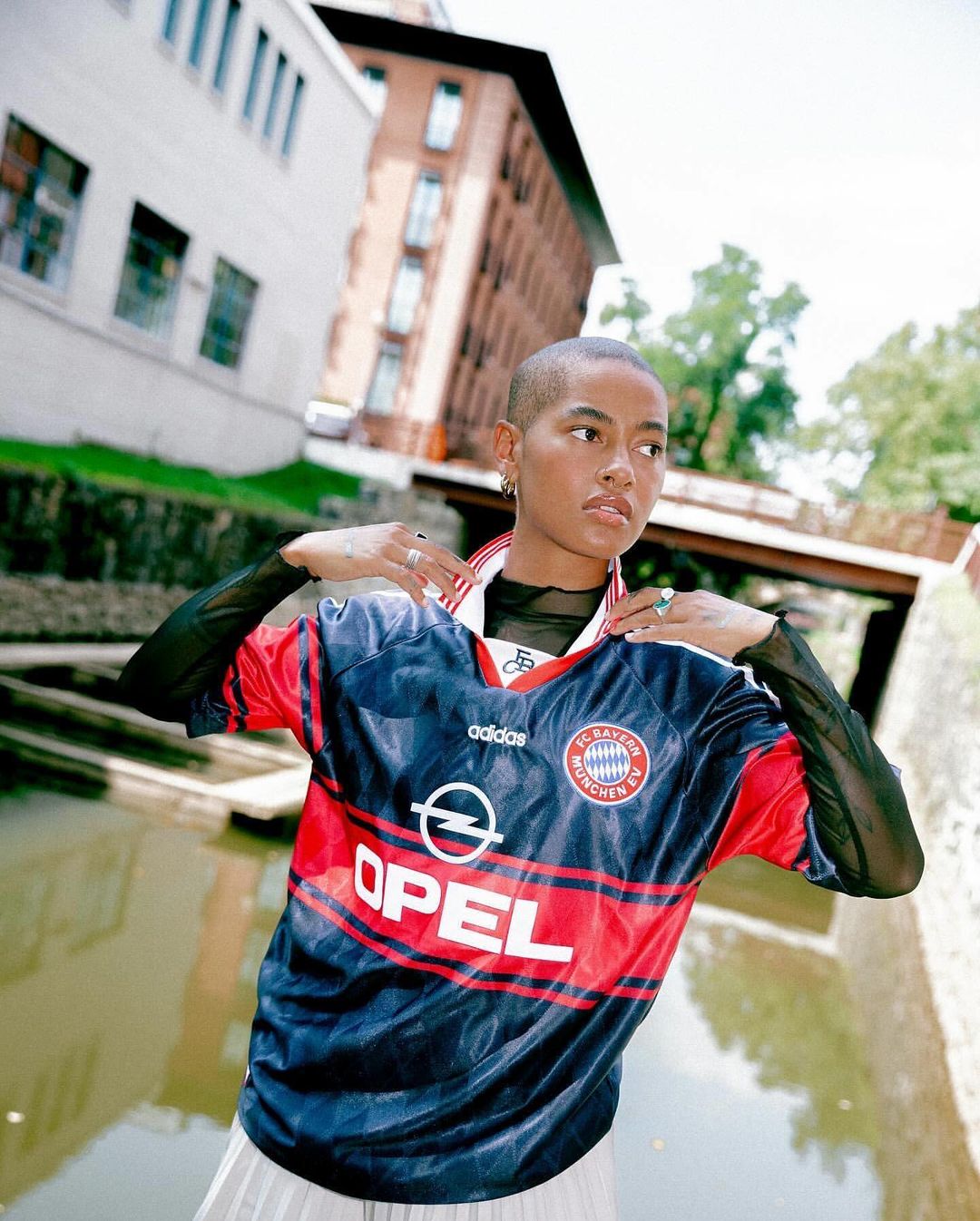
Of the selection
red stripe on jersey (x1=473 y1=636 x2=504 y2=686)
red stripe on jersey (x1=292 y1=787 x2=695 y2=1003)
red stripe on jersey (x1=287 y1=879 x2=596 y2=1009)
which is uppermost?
red stripe on jersey (x1=473 y1=636 x2=504 y2=686)

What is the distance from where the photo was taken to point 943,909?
26.2 feet

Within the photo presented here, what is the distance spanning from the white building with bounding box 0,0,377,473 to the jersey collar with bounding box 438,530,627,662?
13179mm

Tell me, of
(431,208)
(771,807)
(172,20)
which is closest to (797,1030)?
(771,807)

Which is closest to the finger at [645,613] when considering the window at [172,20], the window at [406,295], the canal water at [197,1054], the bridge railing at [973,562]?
the canal water at [197,1054]

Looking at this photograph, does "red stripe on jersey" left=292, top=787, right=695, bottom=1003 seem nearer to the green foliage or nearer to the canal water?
the canal water

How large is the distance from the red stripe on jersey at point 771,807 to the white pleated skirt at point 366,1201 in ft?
1.84

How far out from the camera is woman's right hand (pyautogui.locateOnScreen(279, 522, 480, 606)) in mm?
1781

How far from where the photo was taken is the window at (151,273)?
15.7 meters

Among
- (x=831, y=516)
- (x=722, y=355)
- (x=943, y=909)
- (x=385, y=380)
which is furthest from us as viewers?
(x=722, y=355)

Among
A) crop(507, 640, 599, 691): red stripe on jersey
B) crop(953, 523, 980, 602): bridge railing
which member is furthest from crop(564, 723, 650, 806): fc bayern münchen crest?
crop(953, 523, 980, 602): bridge railing

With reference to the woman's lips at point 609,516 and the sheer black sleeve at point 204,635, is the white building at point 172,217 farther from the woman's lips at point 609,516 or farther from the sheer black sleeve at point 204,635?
the woman's lips at point 609,516

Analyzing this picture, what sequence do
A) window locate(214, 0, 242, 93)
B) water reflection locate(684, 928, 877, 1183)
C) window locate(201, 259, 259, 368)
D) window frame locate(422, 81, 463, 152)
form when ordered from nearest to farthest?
water reflection locate(684, 928, 877, 1183), window locate(214, 0, 242, 93), window locate(201, 259, 259, 368), window frame locate(422, 81, 463, 152)

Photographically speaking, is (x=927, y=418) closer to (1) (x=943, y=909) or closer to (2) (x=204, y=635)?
(1) (x=943, y=909)

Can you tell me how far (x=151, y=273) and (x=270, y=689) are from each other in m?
16.4
